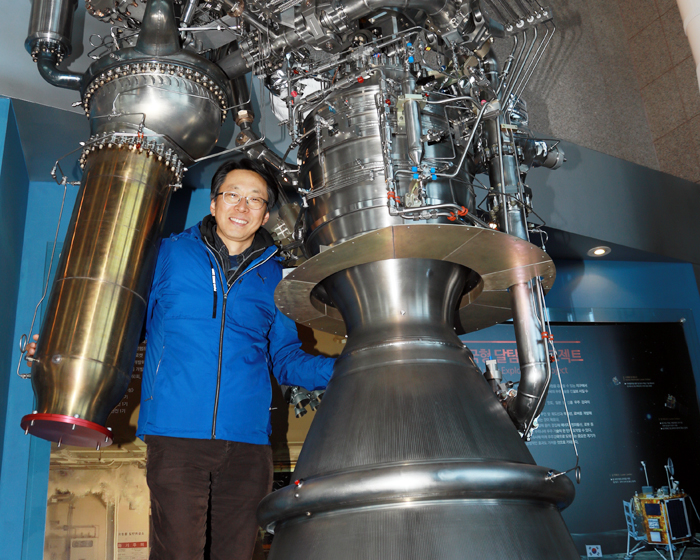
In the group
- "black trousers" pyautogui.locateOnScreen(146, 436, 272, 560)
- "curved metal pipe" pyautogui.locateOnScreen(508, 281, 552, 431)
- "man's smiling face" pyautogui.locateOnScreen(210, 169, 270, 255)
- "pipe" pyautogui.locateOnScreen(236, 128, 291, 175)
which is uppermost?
"pipe" pyautogui.locateOnScreen(236, 128, 291, 175)

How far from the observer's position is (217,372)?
215 centimetres

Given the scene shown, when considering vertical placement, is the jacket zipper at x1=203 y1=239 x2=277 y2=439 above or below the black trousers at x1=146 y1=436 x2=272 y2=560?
above

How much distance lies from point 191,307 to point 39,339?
0.53 metres

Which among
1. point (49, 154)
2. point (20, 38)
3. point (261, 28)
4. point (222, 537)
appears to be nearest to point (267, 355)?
point (222, 537)

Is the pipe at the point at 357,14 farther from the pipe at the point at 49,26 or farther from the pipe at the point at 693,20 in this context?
the pipe at the point at 693,20

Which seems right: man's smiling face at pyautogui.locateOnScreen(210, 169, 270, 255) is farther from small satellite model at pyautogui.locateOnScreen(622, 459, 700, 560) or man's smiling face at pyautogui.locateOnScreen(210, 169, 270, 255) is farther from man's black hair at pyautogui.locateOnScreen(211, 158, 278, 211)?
small satellite model at pyautogui.locateOnScreen(622, 459, 700, 560)

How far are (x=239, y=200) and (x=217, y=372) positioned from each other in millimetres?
723

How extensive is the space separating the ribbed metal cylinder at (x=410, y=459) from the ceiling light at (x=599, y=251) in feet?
9.51

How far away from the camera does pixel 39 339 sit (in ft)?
6.92

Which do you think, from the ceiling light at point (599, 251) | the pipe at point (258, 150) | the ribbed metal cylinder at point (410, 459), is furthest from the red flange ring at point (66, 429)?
the ceiling light at point (599, 251)

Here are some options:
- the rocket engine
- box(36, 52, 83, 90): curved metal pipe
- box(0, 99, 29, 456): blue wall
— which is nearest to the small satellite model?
the rocket engine

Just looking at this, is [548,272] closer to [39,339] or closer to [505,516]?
[505,516]

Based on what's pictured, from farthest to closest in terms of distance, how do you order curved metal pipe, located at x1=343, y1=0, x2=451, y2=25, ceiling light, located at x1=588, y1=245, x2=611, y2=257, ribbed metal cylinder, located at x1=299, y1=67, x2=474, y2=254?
ceiling light, located at x1=588, y1=245, x2=611, y2=257, curved metal pipe, located at x1=343, y1=0, x2=451, y2=25, ribbed metal cylinder, located at x1=299, y1=67, x2=474, y2=254

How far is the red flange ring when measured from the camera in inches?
77.4
